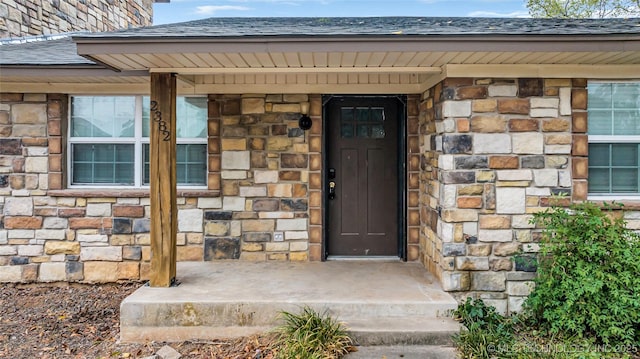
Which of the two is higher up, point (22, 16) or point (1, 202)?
point (22, 16)

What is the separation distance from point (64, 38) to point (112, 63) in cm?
361

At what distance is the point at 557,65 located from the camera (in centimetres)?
401

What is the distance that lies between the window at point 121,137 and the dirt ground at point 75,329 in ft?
4.05

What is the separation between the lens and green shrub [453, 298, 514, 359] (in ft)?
11.1

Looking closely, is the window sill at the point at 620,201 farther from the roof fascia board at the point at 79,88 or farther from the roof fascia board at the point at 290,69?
the roof fascia board at the point at 79,88

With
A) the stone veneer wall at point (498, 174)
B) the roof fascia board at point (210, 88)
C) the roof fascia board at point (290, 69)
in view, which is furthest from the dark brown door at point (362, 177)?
the stone veneer wall at point (498, 174)

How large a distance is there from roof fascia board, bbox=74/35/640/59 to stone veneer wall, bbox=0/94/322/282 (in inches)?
61.5

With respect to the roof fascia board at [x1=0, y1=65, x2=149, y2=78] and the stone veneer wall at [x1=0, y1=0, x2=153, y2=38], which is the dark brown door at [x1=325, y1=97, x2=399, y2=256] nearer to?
the roof fascia board at [x1=0, y1=65, x2=149, y2=78]

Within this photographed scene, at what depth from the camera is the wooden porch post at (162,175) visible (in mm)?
4047

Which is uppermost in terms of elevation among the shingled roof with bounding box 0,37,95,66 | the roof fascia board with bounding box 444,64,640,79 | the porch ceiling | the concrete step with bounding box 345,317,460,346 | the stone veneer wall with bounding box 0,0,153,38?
the stone veneer wall with bounding box 0,0,153,38

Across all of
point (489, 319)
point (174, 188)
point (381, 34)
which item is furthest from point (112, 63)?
point (489, 319)

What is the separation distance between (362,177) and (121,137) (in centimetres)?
279

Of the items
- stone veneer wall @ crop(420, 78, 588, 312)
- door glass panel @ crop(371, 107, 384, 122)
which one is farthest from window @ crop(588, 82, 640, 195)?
door glass panel @ crop(371, 107, 384, 122)

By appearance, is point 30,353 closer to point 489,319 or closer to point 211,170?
point 211,170
